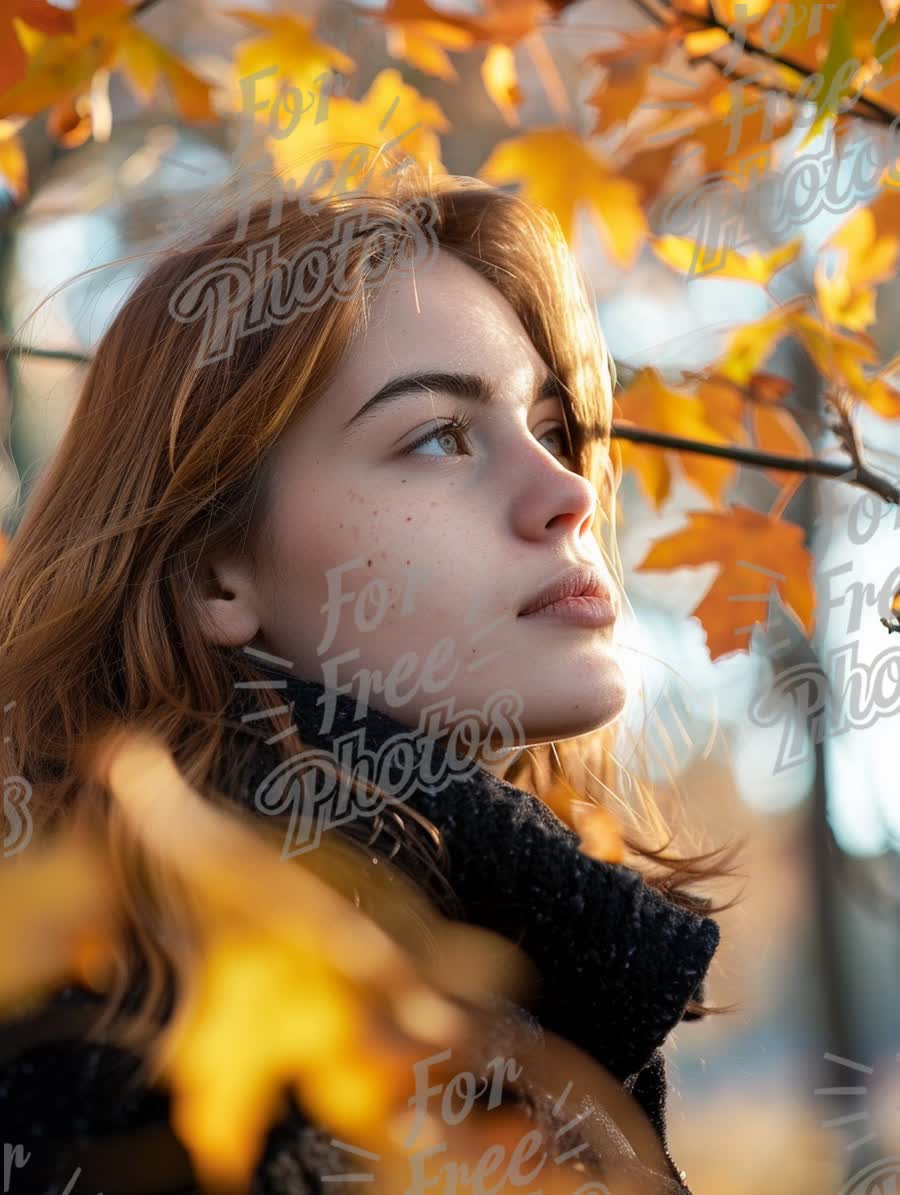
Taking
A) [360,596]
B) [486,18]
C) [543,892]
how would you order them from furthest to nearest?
[486,18] < [360,596] < [543,892]

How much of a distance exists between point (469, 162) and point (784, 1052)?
2.84 m

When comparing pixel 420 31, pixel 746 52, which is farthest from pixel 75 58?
pixel 746 52

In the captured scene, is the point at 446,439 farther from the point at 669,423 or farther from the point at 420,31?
the point at 420,31

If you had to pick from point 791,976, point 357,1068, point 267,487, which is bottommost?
point 357,1068

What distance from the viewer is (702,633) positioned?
4.77ft

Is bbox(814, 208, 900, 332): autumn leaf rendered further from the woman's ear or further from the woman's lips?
the woman's ear

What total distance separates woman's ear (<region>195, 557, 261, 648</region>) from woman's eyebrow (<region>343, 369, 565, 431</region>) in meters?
0.19

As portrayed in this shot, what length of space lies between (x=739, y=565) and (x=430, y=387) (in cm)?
51

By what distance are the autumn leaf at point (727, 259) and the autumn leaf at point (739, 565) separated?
0.98 feet

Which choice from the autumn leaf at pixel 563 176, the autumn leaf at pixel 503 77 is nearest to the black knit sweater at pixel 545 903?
the autumn leaf at pixel 563 176

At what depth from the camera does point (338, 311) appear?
1143 mm

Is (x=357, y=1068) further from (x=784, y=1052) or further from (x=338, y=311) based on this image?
(x=784, y=1052)

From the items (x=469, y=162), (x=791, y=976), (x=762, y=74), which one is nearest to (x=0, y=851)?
(x=762, y=74)

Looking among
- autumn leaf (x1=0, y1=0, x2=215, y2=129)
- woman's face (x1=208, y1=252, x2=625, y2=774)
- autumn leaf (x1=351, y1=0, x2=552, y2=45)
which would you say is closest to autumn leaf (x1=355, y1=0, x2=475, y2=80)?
autumn leaf (x1=351, y1=0, x2=552, y2=45)
